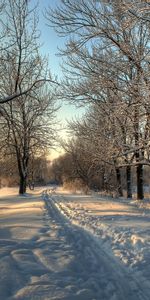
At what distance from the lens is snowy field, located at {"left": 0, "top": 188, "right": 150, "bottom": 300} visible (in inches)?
209

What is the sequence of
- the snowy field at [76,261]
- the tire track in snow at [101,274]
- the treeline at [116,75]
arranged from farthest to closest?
the treeline at [116,75]
the snowy field at [76,261]
the tire track in snow at [101,274]

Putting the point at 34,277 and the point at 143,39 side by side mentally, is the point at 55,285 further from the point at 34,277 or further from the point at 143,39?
the point at 143,39

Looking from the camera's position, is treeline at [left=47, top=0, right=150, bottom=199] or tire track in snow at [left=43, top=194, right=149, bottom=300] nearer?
tire track in snow at [left=43, top=194, right=149, bottom=300]

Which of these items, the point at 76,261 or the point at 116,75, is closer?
the point at 76,261

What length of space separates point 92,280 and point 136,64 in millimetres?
10231

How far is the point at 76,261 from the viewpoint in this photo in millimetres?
7043

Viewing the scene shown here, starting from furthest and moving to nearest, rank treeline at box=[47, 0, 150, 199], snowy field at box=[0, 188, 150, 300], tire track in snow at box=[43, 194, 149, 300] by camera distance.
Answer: treeline at box=[47, 0, 150, 199] → snowy field at box=[0, 188, 150, 300] → tire track in snow at box=[43, 194, 149, 300]

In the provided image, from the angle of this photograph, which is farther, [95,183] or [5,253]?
[95,183]

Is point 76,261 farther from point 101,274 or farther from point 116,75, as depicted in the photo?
point 116,75

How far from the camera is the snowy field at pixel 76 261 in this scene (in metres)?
5.30

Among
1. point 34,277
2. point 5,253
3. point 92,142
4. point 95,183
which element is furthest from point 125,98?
point 95,183

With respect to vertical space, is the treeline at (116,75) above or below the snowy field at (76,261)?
above

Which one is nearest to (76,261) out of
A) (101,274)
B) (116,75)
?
(101,274)

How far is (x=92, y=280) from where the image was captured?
5797 mm
